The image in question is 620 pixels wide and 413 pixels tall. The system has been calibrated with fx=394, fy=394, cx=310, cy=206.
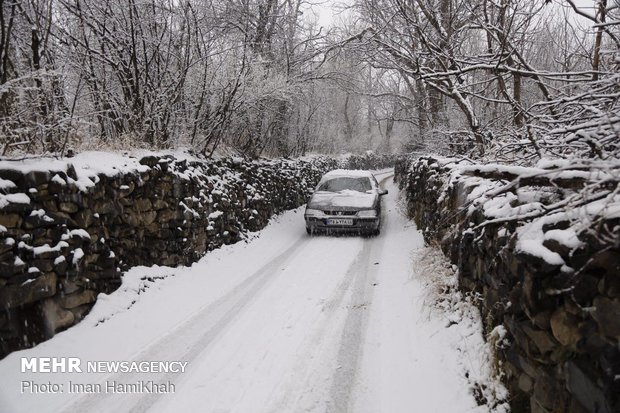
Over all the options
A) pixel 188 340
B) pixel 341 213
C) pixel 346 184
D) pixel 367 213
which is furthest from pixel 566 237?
pixel 346 184

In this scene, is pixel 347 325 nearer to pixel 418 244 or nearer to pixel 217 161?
pixel 418 244

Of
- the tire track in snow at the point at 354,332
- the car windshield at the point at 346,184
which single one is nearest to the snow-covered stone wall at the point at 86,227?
the tire track in snow at the point at 354,332

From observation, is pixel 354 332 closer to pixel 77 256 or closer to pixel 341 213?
pixel 77 256

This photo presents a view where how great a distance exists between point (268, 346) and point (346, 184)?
22.8ft

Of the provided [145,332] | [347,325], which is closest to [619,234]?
[347,325]

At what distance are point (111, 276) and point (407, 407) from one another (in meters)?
3.97

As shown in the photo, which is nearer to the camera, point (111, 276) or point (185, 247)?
point (111, 276)

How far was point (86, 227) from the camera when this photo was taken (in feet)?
15.5

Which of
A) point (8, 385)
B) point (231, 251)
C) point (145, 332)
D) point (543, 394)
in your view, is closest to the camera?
point (543, 394)

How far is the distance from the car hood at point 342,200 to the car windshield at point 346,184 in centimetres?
33

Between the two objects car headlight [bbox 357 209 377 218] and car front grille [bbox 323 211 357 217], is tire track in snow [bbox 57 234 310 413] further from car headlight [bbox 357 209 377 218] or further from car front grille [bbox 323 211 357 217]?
car headlight [bbox 357 209 377 218]

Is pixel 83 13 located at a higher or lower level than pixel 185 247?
higher

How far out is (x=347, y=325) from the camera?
482cm

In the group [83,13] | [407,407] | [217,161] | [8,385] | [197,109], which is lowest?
[407,407]
